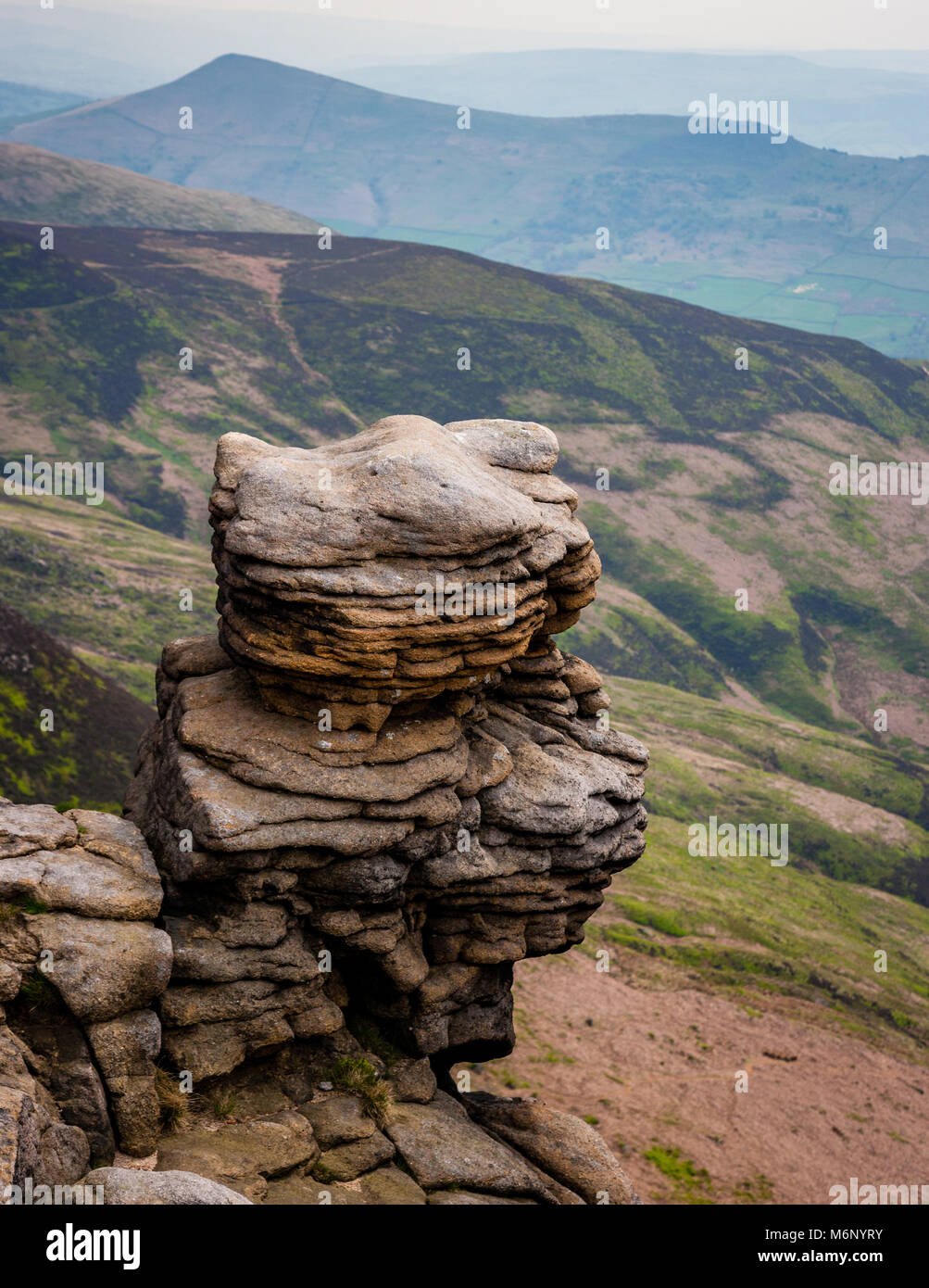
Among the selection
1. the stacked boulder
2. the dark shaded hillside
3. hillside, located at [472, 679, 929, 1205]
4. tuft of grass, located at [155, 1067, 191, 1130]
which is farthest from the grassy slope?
tuft of grass, located at [155, 1067, 191, 1130]

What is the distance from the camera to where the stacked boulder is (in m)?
25.6

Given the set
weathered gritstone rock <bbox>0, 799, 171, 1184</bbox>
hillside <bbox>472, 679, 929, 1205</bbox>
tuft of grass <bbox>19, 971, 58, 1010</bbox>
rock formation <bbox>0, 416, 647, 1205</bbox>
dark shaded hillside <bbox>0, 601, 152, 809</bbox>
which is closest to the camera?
weathered gritstone rock <bbox>0, 799, 171, 1184</bbox>

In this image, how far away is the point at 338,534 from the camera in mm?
25625

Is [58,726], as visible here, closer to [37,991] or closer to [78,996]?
[37,991]

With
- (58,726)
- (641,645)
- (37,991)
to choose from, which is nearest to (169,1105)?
(37,991)

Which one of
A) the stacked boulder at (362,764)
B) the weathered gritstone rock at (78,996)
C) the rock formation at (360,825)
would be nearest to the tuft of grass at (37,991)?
the weathered gritstone rock at (78,996)

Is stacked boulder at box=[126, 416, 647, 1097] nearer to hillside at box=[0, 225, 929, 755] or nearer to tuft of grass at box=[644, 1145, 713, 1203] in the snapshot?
tuft of grass at box=[644, 1145, 713, 1203]

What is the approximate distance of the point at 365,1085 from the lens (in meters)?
28.3

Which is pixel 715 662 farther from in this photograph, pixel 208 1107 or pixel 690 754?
pixel 208 1107

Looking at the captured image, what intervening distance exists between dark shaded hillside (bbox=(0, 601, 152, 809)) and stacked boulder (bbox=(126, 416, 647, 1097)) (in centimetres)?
2661

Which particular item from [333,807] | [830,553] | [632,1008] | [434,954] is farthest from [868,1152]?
[830,553]

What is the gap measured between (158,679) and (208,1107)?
1302cm

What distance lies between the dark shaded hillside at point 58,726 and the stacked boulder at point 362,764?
26614 mm

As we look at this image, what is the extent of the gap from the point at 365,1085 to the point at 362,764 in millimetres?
8733
